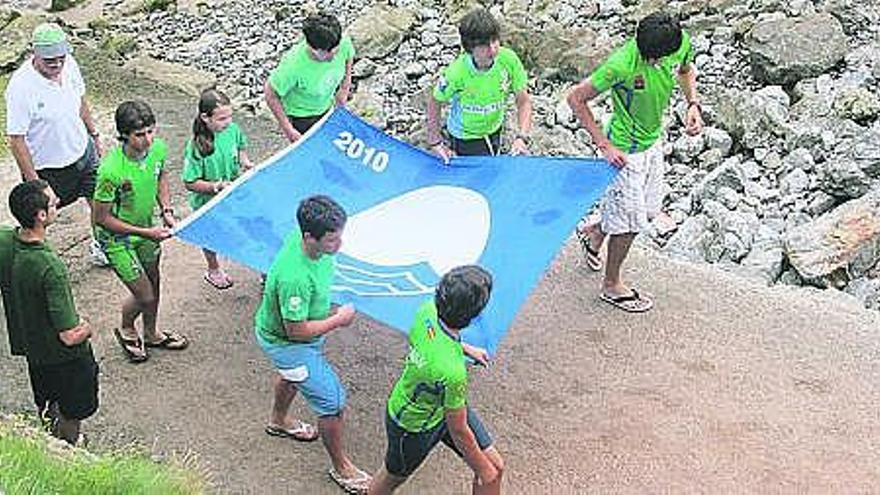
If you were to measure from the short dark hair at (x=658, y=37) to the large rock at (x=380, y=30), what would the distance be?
8726 mm

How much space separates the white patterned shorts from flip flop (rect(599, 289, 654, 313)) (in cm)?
51

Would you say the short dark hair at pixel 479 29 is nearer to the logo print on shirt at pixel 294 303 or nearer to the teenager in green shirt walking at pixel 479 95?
the teenager in green shirt walking at pixel 479 95

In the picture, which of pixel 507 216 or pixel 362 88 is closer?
pixel 507 216

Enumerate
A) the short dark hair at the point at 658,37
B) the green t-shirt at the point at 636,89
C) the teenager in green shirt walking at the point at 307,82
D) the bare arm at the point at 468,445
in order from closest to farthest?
the bare arm at the point at 468,445 < the short dark hair at the point at 658,37 < the green t-shirt at the point at 636,89 < the teenager in green shirt walking at the point at 307,82

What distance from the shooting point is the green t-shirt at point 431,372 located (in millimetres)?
6082

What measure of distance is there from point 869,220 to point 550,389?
3398 millimetres

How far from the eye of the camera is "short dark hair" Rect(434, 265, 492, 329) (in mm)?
5992

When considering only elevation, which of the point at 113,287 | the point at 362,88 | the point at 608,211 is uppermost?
the point at 608,211

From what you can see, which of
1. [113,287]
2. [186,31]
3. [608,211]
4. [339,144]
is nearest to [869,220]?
[608,211]

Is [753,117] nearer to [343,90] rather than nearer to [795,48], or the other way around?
[795,48]

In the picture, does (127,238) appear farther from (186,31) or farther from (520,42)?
(186,31)

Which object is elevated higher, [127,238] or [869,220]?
[127,238]

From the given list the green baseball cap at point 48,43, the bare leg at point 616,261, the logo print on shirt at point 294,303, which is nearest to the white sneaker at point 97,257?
the green baseball cap at point 48,43

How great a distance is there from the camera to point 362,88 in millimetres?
15352
